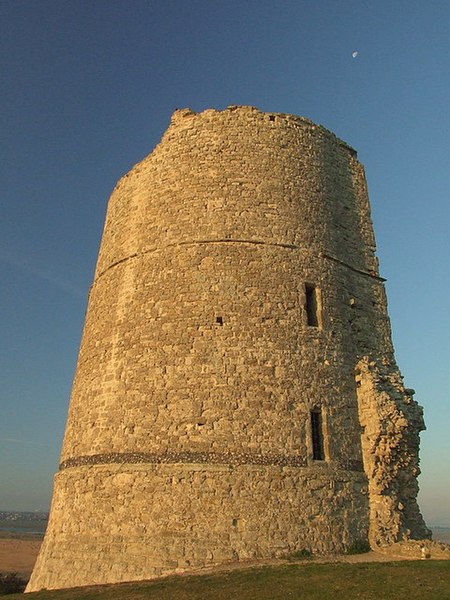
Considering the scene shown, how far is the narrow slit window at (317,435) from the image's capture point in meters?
11.8

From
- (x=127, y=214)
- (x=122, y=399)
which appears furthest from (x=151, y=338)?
(x=127, y=214)

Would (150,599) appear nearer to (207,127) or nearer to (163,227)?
(163,227)

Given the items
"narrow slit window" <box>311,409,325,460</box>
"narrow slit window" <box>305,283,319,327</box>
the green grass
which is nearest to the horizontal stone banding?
"narrow slit window" <box>311,409,325,460</box>

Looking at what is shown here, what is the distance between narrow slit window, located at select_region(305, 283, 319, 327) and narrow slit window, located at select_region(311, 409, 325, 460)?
2.24 m

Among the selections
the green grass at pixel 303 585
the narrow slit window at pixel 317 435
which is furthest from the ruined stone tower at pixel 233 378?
the green grass at pixel 303 585

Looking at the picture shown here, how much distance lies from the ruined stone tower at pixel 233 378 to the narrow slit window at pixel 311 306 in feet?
0.20

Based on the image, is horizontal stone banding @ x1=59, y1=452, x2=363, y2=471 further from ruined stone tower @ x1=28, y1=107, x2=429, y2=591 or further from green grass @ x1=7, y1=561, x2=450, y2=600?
green grass @ x1=7, y1=561, x2=450, y2=600

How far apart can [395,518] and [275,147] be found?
10.1 meters

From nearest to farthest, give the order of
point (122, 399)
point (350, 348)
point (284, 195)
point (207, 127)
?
point (122, 399)
point (350, 348)
point (284, 195)
point (207, 127)

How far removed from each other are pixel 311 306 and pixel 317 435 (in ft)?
10.7

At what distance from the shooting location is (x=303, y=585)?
852 cm

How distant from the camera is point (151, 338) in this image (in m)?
12.7

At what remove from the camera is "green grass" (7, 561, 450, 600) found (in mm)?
8016

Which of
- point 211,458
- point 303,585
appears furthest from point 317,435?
point 303,585
